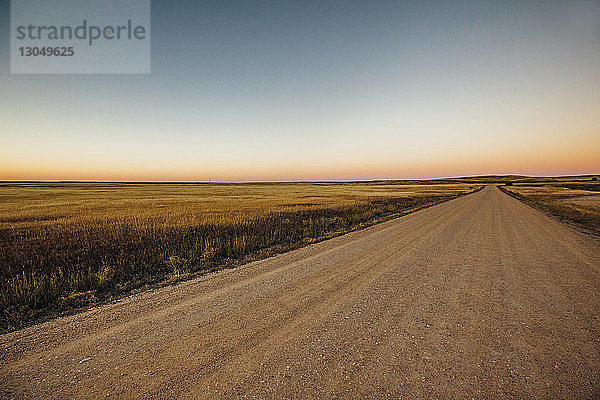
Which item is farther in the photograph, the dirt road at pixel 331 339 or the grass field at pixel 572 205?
the grass field at pixel 572 205

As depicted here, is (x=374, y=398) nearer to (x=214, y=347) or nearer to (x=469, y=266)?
(x=214, y=347)

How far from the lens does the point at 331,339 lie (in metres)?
3.95

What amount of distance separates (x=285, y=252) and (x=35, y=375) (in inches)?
270

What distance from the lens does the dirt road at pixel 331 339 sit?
3047mm

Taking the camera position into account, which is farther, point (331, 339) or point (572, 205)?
point (572, 205)

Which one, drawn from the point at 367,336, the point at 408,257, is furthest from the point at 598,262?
the point at 367,336

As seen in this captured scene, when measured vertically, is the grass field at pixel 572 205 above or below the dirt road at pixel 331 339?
above

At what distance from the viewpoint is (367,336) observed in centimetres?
402

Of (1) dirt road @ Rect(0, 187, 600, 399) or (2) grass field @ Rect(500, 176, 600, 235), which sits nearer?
(1) dirt road @ Rect(0, 187, 600, 399)

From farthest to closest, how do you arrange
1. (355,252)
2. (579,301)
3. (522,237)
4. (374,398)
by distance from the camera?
(522,237), (355,252), (579,301), (374,398)

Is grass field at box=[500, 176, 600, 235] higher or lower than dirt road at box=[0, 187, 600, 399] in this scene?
higher

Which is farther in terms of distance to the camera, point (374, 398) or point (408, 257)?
point (408, 257)

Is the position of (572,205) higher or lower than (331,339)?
higher

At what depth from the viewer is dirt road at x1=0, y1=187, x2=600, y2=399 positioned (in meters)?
3.05
